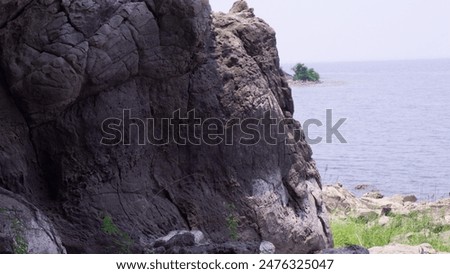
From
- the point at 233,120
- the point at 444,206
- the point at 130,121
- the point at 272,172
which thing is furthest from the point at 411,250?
the point at 444,206

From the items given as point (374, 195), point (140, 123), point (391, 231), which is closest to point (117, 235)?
point (140, 123)

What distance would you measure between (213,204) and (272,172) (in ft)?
2.38

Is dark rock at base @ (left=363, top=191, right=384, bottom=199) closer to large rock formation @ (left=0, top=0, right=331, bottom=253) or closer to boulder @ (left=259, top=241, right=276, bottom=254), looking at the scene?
large rock formation @ (left=0, top=0, right=331, bottom=253)

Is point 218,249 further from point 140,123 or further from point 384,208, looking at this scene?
point 384,208

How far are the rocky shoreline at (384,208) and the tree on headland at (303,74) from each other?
58.5ft

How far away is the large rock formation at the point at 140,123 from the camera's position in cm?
724

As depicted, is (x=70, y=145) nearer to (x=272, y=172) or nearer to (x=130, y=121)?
Result: (x=130, y=121)

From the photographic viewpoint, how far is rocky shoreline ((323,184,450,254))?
493 inches

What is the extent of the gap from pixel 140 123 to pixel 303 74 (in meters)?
26.5

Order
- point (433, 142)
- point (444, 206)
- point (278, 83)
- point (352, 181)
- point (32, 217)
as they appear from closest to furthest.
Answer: point (32, 217) < point (278, 83) < point (444, 206) < point (352, 181) < point (433, 142)

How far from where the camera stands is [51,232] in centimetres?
682

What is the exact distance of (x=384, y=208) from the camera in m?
13.5

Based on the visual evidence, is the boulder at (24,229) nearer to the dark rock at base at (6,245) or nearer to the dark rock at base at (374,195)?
the dark rock at base at (6,245)

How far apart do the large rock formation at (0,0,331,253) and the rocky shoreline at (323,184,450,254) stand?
3.09 m
